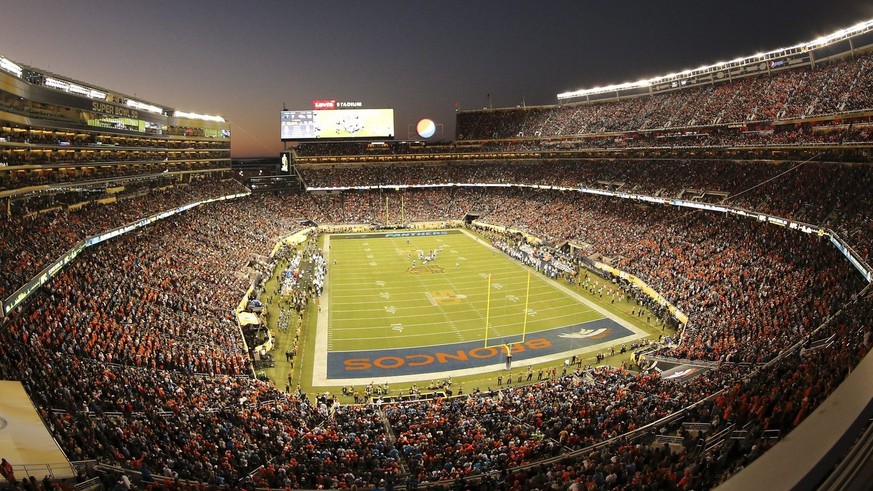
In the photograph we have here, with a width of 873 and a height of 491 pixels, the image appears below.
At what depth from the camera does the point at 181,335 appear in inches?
810

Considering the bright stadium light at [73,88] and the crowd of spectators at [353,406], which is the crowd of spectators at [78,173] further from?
the crowd of spectators at [353,406]

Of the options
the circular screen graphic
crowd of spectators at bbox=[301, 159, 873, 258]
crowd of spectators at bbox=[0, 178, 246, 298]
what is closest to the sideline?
crowd of spectators at bbox=[301, 159, 873, 258]

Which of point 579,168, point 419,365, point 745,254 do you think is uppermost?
point 579,168

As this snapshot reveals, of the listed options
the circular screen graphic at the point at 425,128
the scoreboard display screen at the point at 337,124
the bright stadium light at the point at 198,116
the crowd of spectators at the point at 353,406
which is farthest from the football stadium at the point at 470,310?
the circular screen graphic at the point at 425,128

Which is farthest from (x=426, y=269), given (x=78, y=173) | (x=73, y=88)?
(x=73, y=88)

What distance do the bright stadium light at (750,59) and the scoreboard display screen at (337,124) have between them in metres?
26.2

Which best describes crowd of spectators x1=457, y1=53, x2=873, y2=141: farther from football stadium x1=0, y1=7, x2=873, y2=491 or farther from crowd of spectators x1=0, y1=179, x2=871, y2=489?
crowd of spectators x1=0, y1=179, x2=871, y2=489

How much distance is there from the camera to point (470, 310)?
30297 mm

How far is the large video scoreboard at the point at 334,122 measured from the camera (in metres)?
65.9

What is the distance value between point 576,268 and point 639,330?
12383 mm

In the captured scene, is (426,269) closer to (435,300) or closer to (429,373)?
(435,300)

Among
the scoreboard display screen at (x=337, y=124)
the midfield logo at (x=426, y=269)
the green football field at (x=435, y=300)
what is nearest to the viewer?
the green football field at (x=435, y=300)

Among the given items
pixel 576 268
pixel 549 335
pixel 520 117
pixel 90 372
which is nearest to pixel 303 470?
pixel 90 372

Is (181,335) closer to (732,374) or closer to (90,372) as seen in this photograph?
(90,372)
